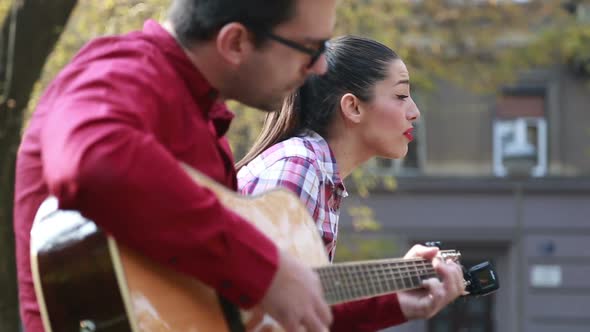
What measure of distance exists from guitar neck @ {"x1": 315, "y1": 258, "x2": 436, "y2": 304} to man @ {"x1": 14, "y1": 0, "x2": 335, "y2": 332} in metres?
0.24

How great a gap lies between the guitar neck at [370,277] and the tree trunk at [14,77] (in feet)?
15.4

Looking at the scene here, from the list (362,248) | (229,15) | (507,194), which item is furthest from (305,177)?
(507,194)

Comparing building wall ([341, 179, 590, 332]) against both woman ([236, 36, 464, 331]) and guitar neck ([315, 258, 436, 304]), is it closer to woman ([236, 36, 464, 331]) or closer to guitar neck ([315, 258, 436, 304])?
woman ([236, 36, 464, 331])

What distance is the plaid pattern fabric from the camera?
302cm

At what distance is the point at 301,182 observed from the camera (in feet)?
10.1

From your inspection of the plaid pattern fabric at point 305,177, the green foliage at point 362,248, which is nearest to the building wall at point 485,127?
the green foliage at point 362,248

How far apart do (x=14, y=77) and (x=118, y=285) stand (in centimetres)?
543

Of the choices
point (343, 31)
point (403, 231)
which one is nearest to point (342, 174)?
point (343, 31)

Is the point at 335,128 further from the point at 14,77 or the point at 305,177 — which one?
the point at 14,77

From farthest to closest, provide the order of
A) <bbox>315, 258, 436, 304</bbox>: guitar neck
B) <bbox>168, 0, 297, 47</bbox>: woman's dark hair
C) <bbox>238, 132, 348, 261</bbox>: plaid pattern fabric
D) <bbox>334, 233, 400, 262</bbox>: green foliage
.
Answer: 1. <bbox>334, 233, 400, 262</bbox>: green foliage
2. <bbox>238, 132, 348, 261</bbox>: plaid pattern fabric
3. <bbox>315, 258, 436, 304</bbox>: guitar neck
4. <bbox>168, 0, 297, 47</bbox>: woman's dark hair

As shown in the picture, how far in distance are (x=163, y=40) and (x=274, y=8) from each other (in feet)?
0.77

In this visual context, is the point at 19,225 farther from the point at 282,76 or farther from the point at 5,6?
the point at 5,6

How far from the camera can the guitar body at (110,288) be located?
2.04 metres

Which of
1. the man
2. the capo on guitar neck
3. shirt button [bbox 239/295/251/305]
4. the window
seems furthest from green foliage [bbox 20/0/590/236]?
shirt button [bbox 239/295/251/305]
